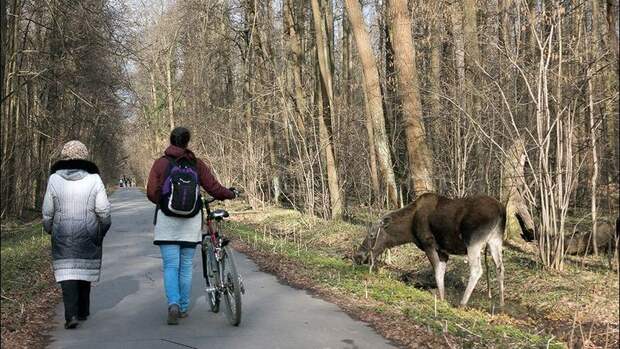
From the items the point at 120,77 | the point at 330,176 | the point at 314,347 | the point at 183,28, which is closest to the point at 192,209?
the point at 314,347

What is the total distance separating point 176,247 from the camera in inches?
266

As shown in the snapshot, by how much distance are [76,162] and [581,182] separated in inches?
366

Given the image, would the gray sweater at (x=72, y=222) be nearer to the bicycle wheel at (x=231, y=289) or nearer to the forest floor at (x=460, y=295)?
the bicycle wheel at (x=231, y=289)

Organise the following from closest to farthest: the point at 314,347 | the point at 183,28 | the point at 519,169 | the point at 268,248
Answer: the point at 314,347 < the point at 519,169 < the point at 268,248 < the point at 183,28

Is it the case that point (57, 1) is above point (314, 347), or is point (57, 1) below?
above

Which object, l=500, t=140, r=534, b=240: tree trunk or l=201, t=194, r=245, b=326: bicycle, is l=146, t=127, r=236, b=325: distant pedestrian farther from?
l=500, t=140, r=534, b=240: tree trunk

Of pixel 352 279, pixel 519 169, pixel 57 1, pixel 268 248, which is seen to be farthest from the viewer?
pixel 57 1

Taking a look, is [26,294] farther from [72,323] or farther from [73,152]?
[73,152]

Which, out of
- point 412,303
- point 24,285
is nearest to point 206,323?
point 412,303

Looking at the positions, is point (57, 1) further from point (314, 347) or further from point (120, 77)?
point (314, 347)

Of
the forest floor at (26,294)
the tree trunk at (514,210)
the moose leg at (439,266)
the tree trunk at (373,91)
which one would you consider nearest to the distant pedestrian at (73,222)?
the forest floor at (26,294)

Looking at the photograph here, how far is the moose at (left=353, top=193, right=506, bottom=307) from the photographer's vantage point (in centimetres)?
877

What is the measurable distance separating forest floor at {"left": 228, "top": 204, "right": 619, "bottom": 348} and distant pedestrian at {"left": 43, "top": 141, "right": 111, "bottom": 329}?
3.17 m

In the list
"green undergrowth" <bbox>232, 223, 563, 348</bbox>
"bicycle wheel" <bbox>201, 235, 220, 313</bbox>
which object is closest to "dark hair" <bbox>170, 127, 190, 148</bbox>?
"bicycle wheel" <bbox>201, 235, 220, 313</bbox>
